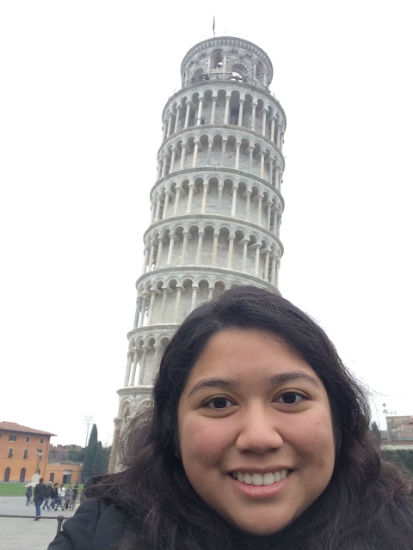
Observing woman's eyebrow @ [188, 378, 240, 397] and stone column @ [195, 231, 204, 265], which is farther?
stone column @ [195, 231, 204, 265]

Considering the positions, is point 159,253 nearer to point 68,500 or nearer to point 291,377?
point 68,500

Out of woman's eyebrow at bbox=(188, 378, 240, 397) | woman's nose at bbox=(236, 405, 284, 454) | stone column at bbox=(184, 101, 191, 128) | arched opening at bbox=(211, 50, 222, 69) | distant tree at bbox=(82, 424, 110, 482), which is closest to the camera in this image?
woman's nose at bbox=(236, 405, 284, 454)

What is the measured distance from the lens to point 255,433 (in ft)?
5.09

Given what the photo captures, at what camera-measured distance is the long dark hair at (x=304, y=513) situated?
164 centimetres

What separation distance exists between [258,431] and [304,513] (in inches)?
17.6

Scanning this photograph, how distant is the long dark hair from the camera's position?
1.64 metres

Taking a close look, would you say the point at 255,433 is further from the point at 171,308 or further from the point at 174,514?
the point at 171,308

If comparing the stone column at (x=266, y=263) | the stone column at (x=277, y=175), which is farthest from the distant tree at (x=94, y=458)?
the stone column at (x=277, y=175)

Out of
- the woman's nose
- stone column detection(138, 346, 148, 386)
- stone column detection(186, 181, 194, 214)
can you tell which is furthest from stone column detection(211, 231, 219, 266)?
the woman's nose

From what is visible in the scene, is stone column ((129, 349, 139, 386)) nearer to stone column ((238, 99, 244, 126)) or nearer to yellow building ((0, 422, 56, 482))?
stone column ((238, 99, 244, 126))

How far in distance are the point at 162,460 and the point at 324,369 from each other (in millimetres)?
773

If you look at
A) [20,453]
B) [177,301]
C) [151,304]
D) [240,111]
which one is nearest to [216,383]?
[177,301]

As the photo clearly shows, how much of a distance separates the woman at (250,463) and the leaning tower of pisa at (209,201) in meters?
23.9

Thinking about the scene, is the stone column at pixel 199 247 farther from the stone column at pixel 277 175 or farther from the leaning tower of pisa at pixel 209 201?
the stone column at pixel 277 175
